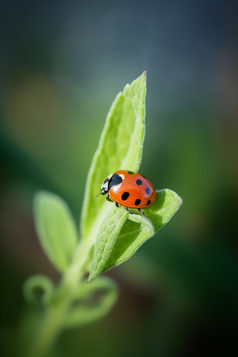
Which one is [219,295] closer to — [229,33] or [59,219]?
[59,219]

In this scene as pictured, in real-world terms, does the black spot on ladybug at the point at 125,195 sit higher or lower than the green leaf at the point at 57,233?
higher

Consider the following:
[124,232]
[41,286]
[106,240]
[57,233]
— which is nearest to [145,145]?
[57,233]

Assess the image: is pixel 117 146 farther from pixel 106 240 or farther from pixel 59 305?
pixel 59 305

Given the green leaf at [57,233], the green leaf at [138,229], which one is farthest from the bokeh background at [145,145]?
the green leaf at [138,229]

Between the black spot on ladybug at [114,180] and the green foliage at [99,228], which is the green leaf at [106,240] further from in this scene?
the black spot on ladybug at [114,180]

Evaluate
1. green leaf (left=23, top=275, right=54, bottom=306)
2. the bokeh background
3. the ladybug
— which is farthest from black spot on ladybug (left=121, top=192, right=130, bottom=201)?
the bokeh background

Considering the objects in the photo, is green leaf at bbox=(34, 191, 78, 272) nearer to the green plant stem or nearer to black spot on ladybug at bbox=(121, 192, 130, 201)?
the green plant stem
